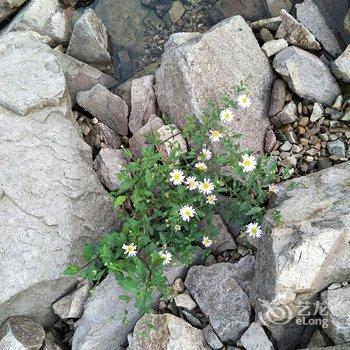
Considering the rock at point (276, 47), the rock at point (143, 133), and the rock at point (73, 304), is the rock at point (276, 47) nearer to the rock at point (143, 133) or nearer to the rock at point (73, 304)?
the rock at point (143, 133)

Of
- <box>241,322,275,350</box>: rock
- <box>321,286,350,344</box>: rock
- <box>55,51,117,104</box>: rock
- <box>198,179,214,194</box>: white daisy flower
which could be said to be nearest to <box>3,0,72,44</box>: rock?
<box>55,51,117,104</box>: rock

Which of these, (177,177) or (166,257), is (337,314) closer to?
(166,257)

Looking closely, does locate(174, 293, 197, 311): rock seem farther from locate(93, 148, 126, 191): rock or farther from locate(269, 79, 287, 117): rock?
locate(269, 79, 287, 117): rock

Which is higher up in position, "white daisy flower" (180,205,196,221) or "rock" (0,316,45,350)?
"white daisy flower" (180,205,196,221)

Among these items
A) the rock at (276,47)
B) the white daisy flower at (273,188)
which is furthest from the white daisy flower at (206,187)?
the rock at (276,47)

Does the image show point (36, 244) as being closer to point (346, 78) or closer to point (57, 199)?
point (57, 199)

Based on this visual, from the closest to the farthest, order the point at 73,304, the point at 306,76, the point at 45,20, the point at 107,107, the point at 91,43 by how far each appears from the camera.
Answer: the point at 73,304, the point at 306,76, the point at 107,107, the point at 91,43, the point at 45,20

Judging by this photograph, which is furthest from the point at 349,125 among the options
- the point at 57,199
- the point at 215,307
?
the point at 57,199

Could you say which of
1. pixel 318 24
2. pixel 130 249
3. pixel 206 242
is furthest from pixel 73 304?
pixel 318 24
